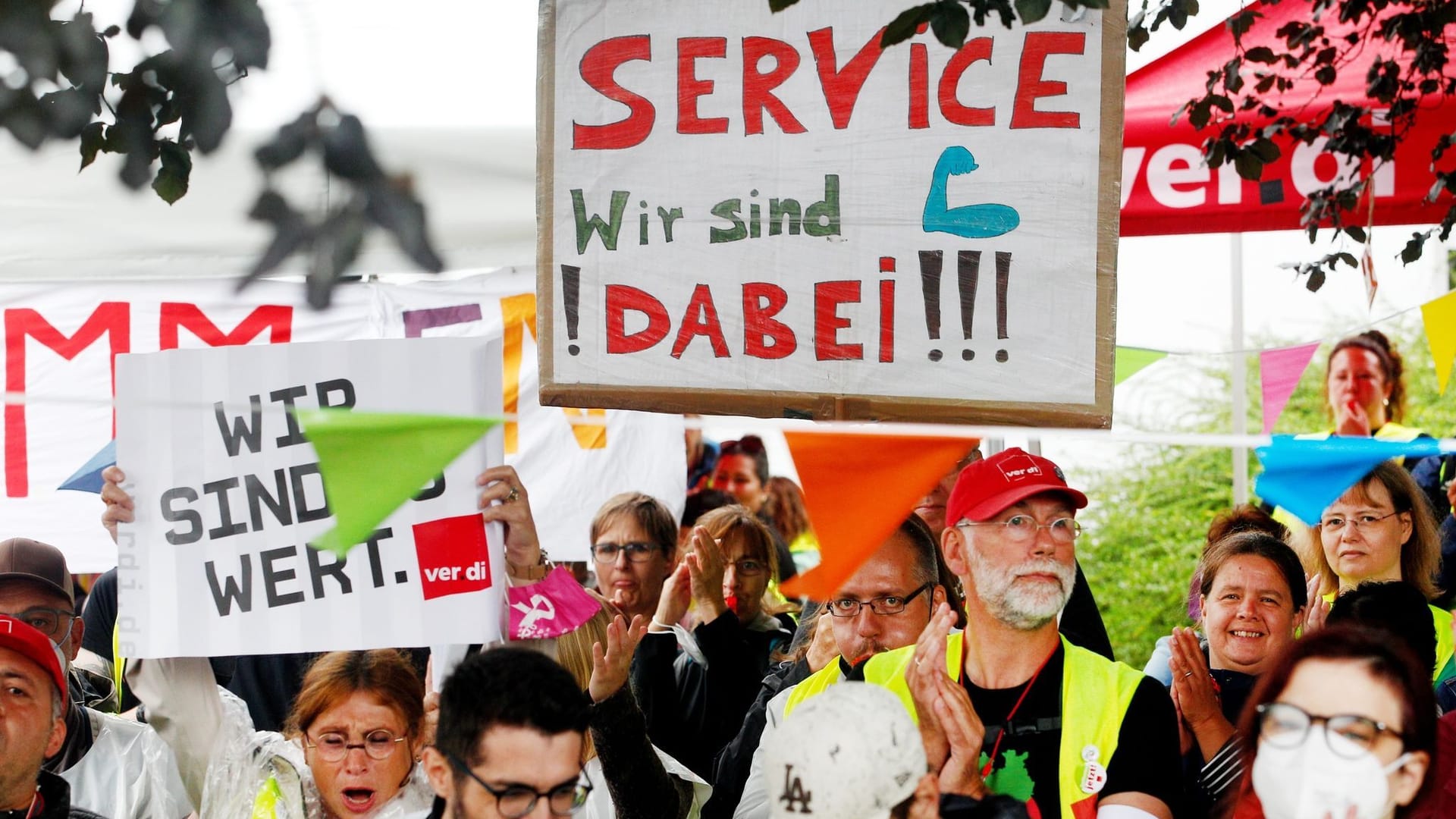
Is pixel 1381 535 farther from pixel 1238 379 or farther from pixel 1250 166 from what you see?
pixel 1238 379

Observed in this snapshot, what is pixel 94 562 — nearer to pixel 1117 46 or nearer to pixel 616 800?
pixel 616 800

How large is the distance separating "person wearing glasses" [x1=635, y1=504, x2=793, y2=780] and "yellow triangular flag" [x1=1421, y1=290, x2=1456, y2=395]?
2.21 meters

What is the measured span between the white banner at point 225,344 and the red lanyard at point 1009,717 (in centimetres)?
226

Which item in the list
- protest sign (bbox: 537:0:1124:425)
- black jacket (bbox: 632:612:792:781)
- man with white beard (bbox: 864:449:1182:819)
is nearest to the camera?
man with white beard (bbox: 864:449:1182:819)

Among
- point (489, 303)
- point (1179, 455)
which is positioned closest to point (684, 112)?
point (489, 303)

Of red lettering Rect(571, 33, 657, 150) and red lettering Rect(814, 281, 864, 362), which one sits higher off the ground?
red lettering Rect(571, 33, 657, 150)

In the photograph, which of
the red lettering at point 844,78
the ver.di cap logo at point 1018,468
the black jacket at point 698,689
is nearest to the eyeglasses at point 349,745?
the black jacket at point 698,689

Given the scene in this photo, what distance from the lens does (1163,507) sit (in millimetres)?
14047

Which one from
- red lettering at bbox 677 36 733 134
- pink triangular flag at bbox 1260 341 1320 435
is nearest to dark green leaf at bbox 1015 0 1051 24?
red lettering at bbox 677 36 733 134

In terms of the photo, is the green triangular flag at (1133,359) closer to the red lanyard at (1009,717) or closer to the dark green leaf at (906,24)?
the red lanyard at (1009,717)

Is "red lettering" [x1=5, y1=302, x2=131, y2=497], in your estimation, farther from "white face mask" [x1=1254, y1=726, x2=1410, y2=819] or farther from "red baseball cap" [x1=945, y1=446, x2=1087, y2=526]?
"white face mask" [x1=1254, y1=726, x2=1410, y2=819]

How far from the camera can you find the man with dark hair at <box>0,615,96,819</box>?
3838 millimetres

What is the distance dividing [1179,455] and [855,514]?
10970 millimetres

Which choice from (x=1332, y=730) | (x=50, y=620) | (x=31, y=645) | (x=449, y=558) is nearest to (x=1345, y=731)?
(x=1332, y=730)
